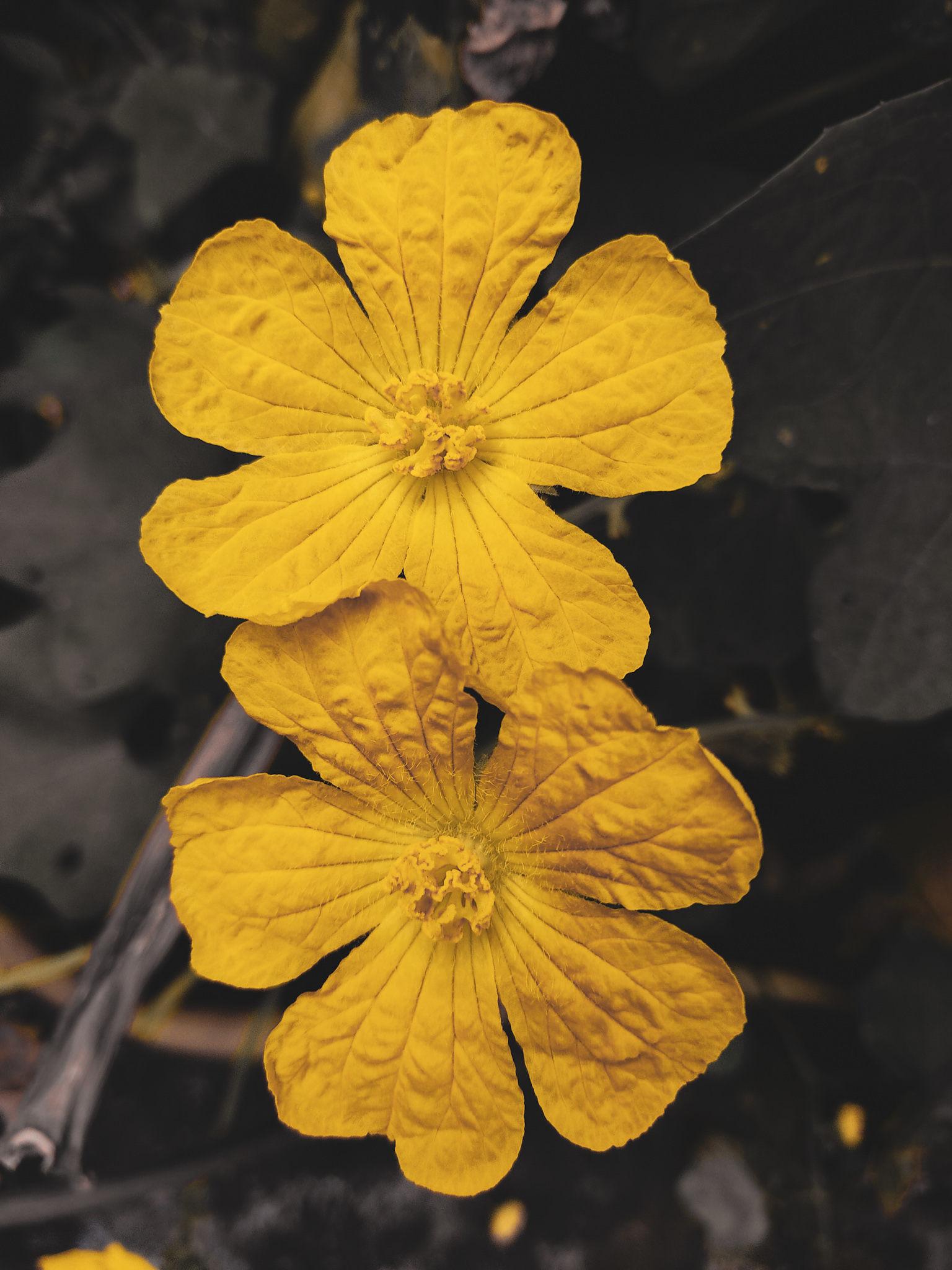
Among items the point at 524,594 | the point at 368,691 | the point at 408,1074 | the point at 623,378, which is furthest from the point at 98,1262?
the point at 623,378

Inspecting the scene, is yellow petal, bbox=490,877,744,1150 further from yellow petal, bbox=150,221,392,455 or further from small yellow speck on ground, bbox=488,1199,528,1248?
small yellow speck on ground, bbox=488,1199,528,1248

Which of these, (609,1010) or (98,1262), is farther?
(98,1262)

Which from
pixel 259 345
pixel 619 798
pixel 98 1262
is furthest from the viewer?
pixel 98 1262

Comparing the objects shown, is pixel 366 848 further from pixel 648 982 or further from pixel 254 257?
pixel 254 257

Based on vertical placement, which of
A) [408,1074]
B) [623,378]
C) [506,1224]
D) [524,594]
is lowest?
[506,1224]

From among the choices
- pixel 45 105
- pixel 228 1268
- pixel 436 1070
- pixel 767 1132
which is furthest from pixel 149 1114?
pixel 45 105

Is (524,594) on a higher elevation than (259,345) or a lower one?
lower

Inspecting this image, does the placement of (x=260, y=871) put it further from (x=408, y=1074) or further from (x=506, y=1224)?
(x=506, y=1224)
